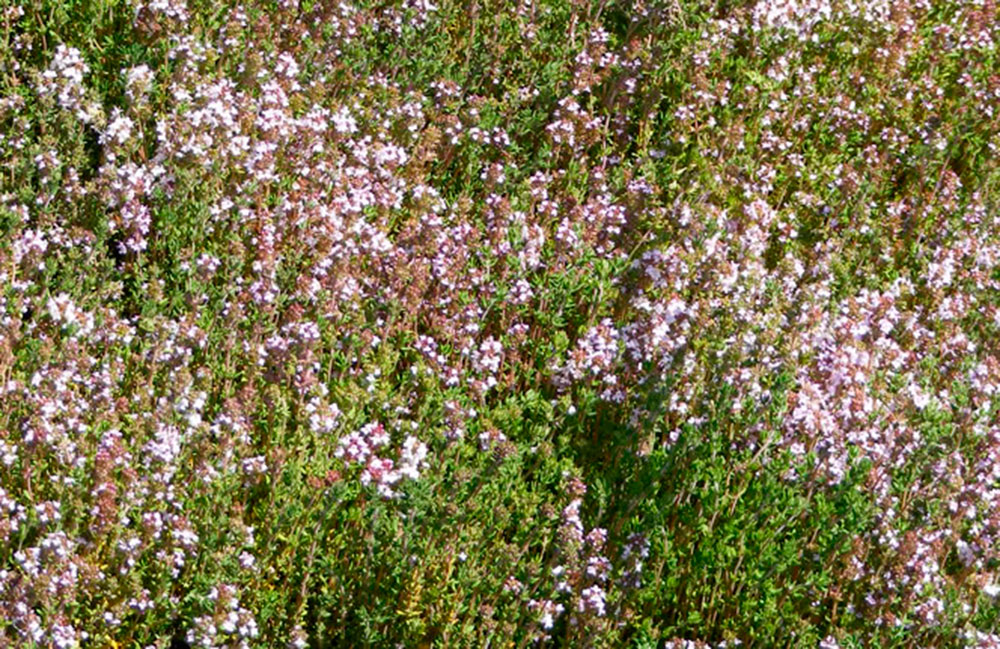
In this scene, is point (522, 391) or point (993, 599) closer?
point (993, 599)

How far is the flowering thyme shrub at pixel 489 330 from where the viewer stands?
17.0 ft

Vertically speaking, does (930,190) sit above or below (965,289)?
above

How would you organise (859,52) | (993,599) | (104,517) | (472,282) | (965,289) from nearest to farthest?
(104,517) < (993,599) < (472,282) < (965,289) < (859,52)

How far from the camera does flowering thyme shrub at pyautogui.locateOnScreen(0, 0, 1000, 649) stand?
518 centimetres

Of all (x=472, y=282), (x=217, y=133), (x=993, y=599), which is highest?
(x=217, y=133)

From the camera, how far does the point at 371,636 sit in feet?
16.6

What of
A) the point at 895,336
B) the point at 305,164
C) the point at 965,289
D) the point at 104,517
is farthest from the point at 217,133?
the point at 965,289

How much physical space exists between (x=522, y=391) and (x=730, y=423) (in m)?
1.01

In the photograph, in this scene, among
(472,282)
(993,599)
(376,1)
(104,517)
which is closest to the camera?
(104,517)

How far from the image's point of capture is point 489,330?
6.70m

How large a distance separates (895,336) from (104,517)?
4.01 m

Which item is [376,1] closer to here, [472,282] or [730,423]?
[472,282]

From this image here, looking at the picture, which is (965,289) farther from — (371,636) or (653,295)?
(371,636)

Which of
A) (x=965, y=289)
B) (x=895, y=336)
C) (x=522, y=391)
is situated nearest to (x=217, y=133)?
(x=522, y=391)
